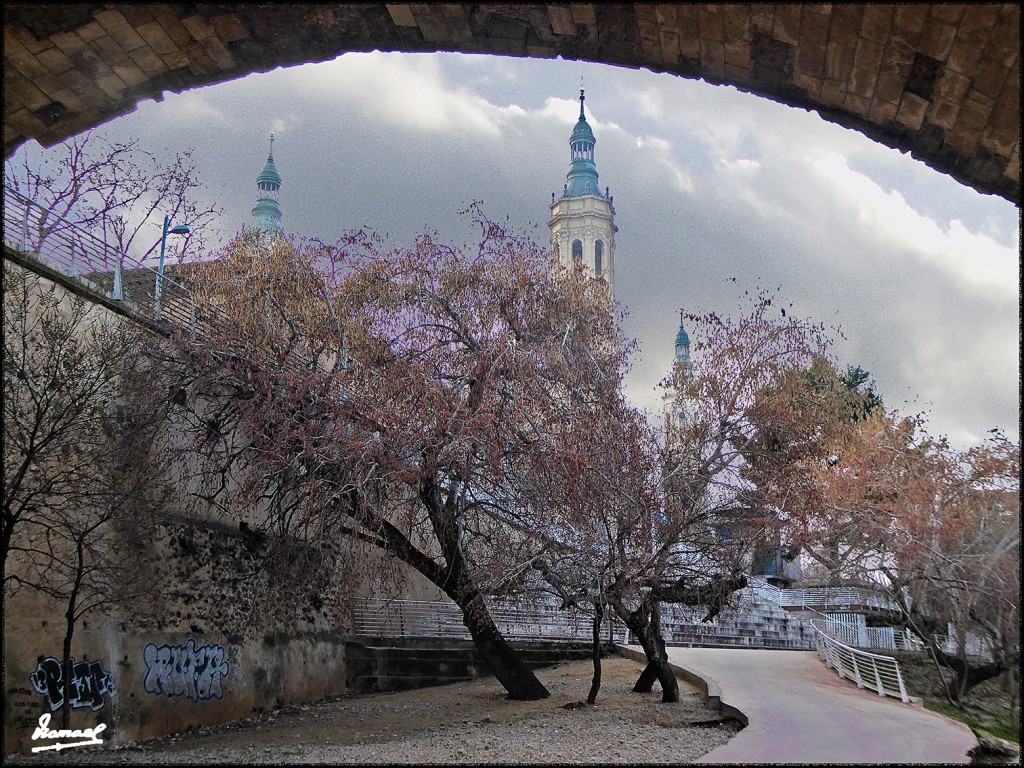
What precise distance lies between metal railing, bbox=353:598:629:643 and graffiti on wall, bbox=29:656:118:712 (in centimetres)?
611

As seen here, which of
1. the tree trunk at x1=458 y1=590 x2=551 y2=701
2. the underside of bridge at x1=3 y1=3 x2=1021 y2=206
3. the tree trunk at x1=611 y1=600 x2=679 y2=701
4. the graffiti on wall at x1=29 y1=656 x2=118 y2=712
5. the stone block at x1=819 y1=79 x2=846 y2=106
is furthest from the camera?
the tree trunk at x1=458 y1=590 x2=551 y2=701

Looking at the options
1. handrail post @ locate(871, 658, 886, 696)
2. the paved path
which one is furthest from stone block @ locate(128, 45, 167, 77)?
handrail post @ locate(871, 658, 886, 696)

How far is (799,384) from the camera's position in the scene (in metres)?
14.2

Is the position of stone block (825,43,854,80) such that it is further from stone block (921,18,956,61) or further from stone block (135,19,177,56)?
stone block (135,19,177,56)

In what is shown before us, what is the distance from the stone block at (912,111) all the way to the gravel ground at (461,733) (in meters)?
6.09

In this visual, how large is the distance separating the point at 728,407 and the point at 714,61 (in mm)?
9249

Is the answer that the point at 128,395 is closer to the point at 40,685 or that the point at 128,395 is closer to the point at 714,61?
the point at 40,685

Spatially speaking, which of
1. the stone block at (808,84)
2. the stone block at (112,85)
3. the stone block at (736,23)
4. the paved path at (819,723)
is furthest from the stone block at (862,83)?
the paved path at (819,723)

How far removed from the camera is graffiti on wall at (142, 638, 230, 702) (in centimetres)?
1183

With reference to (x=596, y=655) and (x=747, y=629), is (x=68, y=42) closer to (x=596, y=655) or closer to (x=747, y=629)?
(x=596, y=655)

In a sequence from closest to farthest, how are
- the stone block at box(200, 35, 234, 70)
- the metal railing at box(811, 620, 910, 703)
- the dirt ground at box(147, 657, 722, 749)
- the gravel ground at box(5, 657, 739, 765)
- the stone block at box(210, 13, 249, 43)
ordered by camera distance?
the stone block at box(210, 13, 249, 43) < the stone block at box(200, 35, 234, 70) < the gravel ground at box(5, 657, 739, 765) < the dirt ground at box(147, 657, 722, 749) < the metal railing at box(811, 620, 910, 703)

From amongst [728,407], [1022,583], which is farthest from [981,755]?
[728,407]

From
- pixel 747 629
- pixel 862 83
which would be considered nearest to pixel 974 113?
pixel 862 83

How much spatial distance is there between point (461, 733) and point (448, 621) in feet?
26.0
